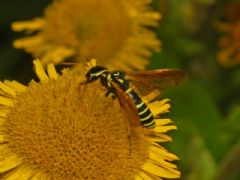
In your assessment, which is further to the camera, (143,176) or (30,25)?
(30,25)

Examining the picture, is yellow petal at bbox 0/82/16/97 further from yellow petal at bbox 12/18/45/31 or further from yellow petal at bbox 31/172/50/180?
yellow petal at bbox 12/18/45/31

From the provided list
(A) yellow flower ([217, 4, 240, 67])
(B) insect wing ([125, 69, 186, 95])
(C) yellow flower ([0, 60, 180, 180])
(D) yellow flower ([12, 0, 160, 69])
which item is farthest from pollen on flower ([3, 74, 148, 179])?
(A) yellow flower ([217, 4, 240, 67])

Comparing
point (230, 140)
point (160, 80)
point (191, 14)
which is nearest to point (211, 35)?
point (191, 14)

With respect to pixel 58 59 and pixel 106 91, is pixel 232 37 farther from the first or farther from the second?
pixel 106 91

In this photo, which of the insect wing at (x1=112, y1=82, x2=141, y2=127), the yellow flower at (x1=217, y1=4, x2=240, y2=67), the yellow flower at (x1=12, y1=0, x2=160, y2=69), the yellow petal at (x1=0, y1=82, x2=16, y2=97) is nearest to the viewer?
the insect wing at (x1=112, y1=82, x2=141, y2=127)

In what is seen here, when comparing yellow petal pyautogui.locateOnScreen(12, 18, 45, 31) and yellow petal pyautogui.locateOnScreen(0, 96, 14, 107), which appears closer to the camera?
yellow petal pyautogui.locateOnScreen(0, 96, 14, 107)

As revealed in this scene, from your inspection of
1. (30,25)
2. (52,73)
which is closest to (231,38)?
(30,25)

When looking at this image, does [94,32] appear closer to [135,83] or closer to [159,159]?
[135,83]
